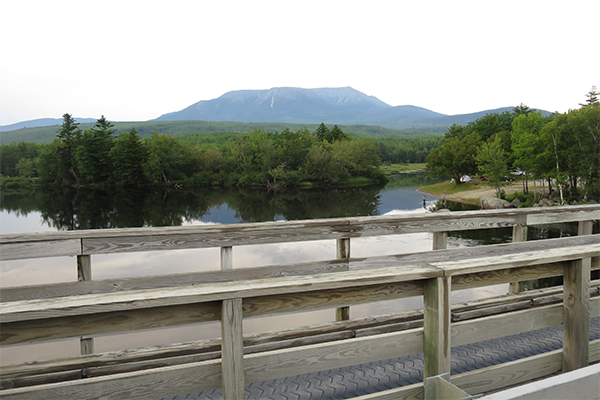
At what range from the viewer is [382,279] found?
2.12 m

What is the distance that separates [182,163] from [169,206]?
92.6ft

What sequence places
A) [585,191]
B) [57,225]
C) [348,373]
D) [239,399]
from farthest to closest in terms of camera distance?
[57,225] → [585,191] → [348,373] → [239,399]

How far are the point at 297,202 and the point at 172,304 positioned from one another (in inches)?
1841

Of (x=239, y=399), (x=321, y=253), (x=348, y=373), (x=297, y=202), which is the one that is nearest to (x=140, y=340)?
(x=348, y=373)

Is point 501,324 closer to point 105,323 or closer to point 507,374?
point 507,374

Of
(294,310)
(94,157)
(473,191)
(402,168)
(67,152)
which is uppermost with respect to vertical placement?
(67,152)

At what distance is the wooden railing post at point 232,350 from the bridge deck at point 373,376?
0.82 meters

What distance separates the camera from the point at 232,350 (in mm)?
1994

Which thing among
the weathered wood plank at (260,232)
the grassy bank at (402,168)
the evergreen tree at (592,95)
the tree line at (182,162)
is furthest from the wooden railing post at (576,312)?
the grassy bank at (402,168)

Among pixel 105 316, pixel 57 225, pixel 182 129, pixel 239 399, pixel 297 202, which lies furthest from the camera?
pixel 182 129

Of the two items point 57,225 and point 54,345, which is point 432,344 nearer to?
point 54,345

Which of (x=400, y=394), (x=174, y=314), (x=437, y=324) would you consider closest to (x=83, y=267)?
(x=174, y=314)

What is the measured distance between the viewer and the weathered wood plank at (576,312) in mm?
2637

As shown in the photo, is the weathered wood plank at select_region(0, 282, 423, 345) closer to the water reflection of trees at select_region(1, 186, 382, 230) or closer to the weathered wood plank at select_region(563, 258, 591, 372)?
the weathered wood plank at select_region(563, 258, 591, 372)
